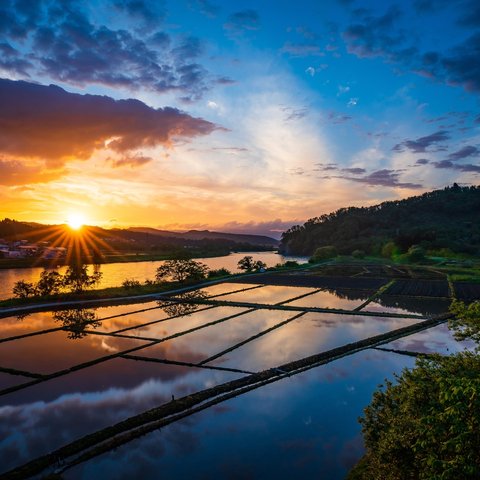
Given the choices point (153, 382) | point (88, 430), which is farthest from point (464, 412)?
point (153, 382)

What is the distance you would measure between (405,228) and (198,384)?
10676 centimetres

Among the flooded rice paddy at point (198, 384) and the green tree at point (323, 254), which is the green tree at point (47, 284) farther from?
the green tree at point (323, 254)

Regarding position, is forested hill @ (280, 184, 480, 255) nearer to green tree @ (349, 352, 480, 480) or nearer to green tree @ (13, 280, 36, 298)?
green tree @ (13, 280, 36, 298)

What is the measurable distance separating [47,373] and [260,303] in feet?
60.2

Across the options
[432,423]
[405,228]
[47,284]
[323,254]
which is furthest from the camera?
[405,228]

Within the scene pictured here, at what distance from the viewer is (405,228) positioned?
4218 inches

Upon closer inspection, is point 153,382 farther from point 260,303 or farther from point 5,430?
point 260,303

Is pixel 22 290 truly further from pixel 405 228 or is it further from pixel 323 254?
pixel 405 228

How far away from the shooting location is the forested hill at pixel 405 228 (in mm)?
83312

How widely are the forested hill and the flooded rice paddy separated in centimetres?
6501

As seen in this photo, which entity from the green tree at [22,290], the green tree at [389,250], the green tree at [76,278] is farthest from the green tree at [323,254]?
the green tree at [22,290]

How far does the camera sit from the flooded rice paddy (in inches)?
361

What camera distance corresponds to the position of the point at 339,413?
11383mm

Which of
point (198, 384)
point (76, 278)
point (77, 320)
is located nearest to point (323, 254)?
point (76, 278)
